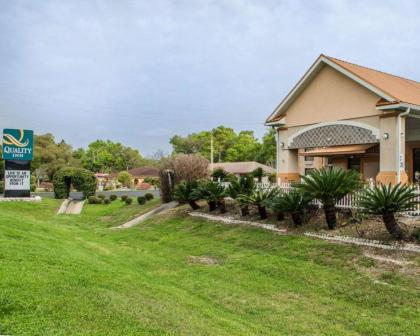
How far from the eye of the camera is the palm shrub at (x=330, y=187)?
12.0 meters

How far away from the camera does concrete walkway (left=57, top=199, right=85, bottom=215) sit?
28234 mm

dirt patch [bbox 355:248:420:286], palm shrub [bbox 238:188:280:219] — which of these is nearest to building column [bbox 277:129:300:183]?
palm shrub [bbox 238:188:280:219]

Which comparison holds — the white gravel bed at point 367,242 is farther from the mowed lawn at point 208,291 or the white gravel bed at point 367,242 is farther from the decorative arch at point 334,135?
the decorative arch at point 334,135

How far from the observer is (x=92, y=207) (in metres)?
30.7

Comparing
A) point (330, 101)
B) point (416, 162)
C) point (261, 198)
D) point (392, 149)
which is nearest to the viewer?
point (392, 149)

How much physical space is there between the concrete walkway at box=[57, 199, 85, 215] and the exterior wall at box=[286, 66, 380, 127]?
17.5 meters

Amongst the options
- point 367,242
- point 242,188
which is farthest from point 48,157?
point 367,242

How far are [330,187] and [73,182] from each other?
27734 millimetres

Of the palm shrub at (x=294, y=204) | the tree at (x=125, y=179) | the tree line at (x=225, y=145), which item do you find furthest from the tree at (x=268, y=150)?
the palm shrub at (x=294, y=204)

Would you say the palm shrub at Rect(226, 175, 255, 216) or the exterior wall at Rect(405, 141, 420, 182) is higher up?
the exterior wall at Rect(405, 141, 420, 182)

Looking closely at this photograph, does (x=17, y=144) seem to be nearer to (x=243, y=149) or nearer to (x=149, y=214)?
(x=149, y=214)

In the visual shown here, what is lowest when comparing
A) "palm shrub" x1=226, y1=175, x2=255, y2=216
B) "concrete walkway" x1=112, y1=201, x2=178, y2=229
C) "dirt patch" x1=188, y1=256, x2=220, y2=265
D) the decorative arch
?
"dirt patch" x1=188, y1=256, x2=220, y2=265

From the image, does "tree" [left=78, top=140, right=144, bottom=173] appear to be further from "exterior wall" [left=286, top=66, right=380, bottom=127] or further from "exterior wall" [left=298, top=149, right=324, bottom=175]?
"exterior wall" [left=286, top=66, right=380, bottom=127]

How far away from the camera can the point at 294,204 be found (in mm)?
13195
